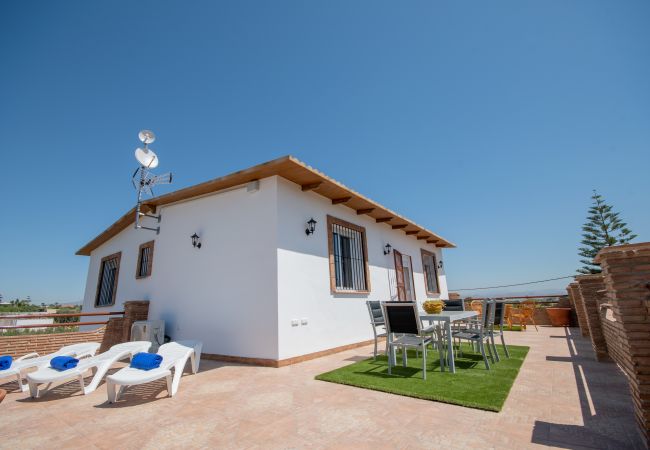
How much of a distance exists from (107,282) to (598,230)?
28699 mm

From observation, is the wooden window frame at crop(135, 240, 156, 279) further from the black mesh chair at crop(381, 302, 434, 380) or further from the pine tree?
the pine tree

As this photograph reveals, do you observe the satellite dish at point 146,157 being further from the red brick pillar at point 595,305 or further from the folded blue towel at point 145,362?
the red brick pillar at point 595,305

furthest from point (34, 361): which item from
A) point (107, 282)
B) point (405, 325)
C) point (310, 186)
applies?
point (107, 282)

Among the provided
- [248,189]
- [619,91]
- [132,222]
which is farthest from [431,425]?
[132,222]

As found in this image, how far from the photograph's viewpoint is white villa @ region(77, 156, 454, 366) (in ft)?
16.0

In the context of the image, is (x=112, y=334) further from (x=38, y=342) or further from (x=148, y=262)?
(x=148, y=262)

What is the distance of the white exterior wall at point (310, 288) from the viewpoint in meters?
4.85

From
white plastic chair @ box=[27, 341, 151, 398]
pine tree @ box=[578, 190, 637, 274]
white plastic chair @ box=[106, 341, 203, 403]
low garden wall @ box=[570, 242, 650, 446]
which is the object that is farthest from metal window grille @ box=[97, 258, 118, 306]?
pine tree @ box=[578, 190, 637, 274]

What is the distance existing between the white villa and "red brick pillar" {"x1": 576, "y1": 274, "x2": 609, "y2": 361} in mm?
4010

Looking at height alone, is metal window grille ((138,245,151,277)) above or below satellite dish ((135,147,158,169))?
below

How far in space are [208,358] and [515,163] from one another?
11.0 metres

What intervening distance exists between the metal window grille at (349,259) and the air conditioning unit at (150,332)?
4.03 m

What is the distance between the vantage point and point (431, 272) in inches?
461

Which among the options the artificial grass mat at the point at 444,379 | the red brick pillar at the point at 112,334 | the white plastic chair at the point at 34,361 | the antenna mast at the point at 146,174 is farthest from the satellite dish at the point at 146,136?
the artificial grass mat at the point at 444,379
